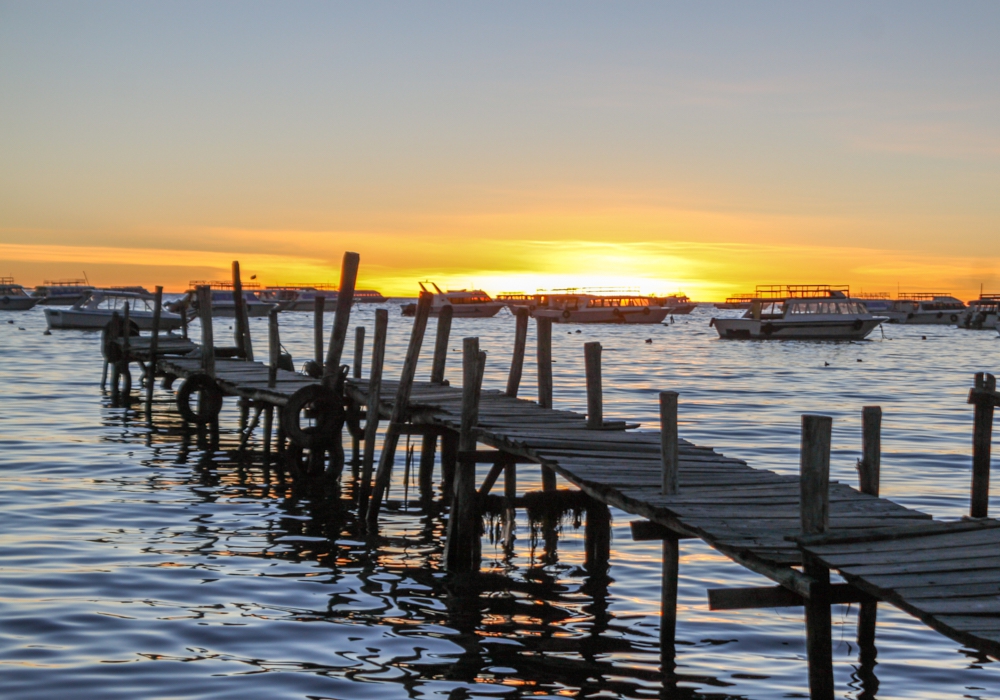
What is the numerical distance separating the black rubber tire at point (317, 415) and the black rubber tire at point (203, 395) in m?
5.38

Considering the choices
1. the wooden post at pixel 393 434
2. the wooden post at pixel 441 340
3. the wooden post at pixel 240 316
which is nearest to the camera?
the wooden post at pixel 393 434

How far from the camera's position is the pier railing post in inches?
443

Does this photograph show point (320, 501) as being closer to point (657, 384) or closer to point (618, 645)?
point (618, 645)

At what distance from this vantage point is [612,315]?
9525 centimetres

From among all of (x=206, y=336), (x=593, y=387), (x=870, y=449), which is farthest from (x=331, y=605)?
(x=206, y=336)

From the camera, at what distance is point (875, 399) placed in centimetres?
3061

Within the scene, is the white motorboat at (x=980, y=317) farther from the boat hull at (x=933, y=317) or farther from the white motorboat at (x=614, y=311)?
the white motorboat at (x=614, y=311)

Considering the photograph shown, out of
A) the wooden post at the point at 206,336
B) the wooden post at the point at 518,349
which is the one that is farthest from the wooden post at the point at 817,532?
the wooden post at the point at 206,336

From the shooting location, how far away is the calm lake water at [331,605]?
7582mm

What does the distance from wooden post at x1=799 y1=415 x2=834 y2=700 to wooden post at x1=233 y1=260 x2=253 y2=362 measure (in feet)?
51.2

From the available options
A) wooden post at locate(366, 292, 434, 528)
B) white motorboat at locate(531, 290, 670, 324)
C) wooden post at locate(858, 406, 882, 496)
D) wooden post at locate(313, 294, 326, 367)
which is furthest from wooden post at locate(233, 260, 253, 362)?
white motorboat at locate(531, 290, 670, 324)

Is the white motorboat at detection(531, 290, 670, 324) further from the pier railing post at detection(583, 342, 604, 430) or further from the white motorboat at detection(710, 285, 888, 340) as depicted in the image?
the pier railing post at detection(583, 342, 604, 430)

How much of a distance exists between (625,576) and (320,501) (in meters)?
5.45

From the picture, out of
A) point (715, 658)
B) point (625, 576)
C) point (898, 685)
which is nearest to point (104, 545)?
point (625, 576)
